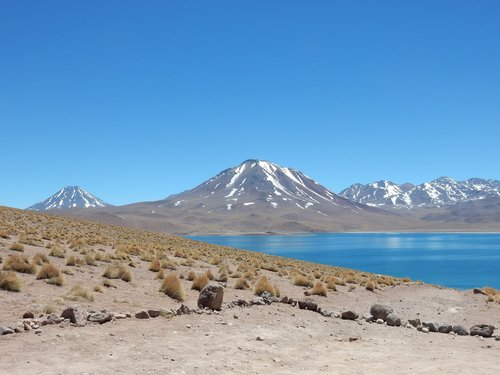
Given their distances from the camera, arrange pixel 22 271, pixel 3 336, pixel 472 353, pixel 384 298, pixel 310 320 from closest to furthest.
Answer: pixel 3 336 → pixel 472 353 → pixel 310 320 → pixel 22 271 → pixel 384 298

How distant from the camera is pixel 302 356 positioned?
35.2 ft

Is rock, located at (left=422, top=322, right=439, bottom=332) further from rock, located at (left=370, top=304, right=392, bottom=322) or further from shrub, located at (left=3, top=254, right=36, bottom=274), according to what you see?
shrub, located at (left=3, top=254, right=36, bottom=274)

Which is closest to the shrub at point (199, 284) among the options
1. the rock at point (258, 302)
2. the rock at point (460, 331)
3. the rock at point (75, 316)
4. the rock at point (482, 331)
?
the rock at point (258, 302)

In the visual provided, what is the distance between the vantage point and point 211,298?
14.6 m

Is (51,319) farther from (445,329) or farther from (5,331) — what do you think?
(445,329)

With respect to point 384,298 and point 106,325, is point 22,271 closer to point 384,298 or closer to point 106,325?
point 106,325

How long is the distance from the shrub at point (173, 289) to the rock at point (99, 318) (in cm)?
502

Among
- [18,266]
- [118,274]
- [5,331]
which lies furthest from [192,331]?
[18,266]

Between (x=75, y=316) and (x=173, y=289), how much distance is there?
19.9ft

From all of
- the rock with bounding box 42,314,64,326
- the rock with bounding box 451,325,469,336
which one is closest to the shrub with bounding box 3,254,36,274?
the rock with bounding box 42,314,64,326

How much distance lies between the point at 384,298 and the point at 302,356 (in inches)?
571

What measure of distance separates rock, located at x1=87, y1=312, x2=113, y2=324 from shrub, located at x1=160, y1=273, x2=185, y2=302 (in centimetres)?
502

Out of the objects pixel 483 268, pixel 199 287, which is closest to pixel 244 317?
pixel 199 287

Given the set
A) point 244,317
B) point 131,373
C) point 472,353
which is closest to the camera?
point 131,373
